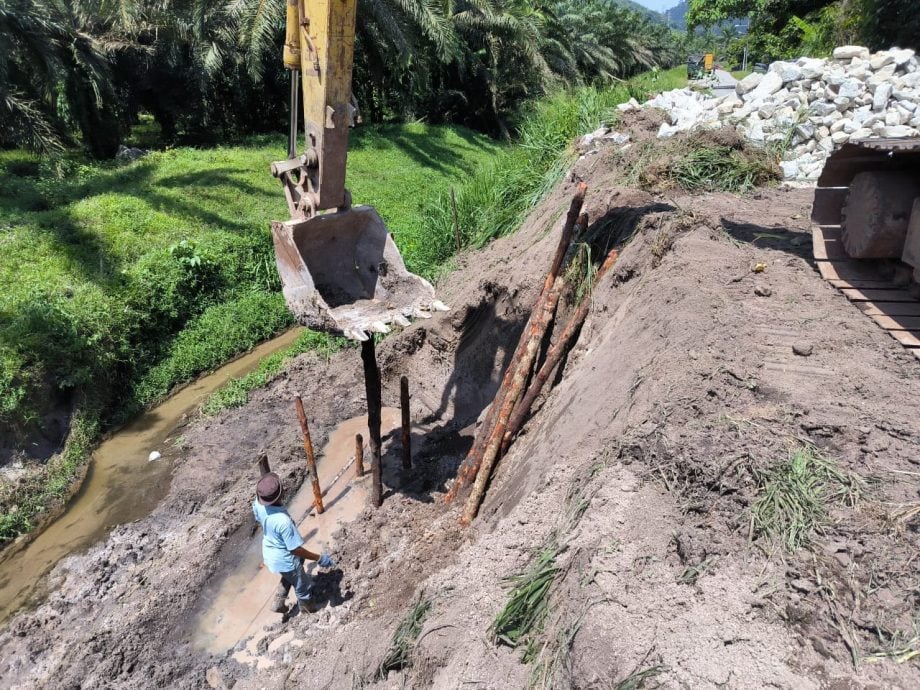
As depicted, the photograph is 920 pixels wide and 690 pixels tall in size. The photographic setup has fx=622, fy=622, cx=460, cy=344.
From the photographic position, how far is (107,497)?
7.10m

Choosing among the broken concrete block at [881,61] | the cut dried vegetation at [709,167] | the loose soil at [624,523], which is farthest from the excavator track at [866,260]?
the broken concrete block at [881,61]

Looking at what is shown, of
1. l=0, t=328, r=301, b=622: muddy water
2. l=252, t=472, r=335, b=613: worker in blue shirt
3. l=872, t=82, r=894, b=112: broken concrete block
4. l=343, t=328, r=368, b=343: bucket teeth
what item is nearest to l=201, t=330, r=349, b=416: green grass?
l=0, t=328, r=301, b=622: muddy water

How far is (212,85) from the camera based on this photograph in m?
18.7

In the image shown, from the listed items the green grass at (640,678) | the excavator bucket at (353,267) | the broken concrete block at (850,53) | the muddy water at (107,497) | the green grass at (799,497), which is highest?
the broken concrete block at (850,53)

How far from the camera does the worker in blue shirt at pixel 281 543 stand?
4.67 metres

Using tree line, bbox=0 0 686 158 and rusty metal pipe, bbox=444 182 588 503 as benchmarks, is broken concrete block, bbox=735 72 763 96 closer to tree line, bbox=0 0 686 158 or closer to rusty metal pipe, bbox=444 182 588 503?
rusty metal pipe, bbox=444 182 588 503

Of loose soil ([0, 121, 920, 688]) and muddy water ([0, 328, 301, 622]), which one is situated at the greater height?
A: loose soil ([0, 121, 920, 688])

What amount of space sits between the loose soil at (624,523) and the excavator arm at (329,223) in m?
1.77

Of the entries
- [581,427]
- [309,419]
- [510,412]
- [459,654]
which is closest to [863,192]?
[581,427]

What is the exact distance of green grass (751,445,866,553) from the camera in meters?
2.95

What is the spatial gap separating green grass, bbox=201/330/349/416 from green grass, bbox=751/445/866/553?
6152 millimetres

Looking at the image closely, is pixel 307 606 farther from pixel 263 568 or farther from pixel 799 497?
pixel 799 497

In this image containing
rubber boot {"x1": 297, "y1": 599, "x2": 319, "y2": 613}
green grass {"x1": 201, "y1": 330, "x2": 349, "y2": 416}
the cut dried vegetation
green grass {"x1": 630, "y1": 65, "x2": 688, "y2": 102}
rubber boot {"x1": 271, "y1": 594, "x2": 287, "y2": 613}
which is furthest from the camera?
green grass {"x1": 630, "y1": 65, "x2": 688, "y2": 102}

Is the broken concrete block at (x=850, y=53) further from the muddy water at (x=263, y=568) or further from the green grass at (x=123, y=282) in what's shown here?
the muddy water at (x=263, y=568)
